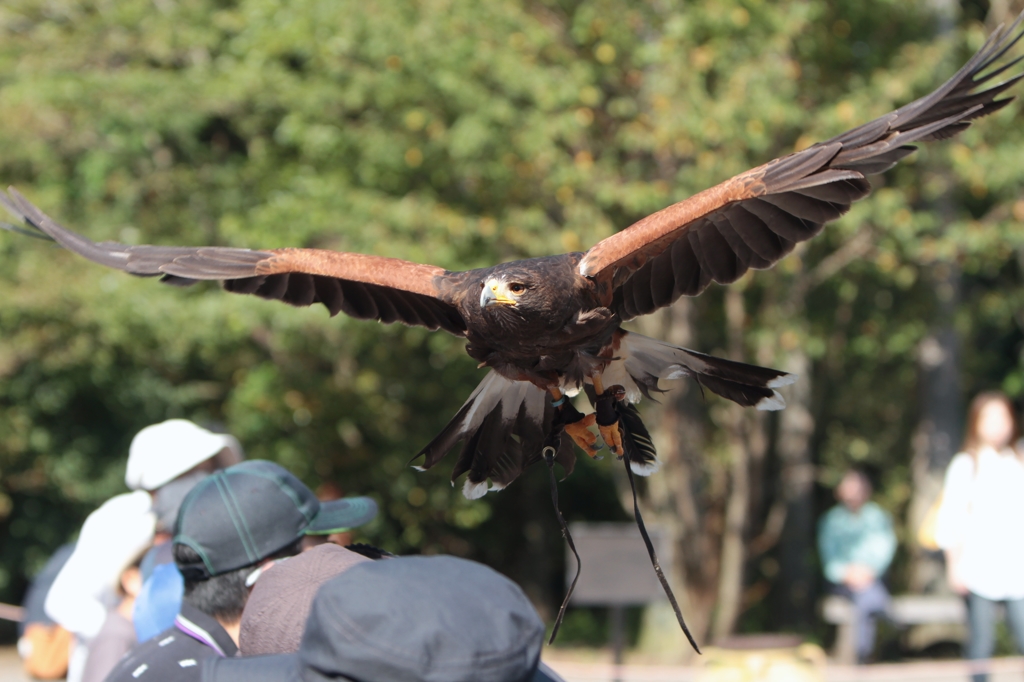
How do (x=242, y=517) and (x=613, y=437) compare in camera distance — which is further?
(x=613, y=437)

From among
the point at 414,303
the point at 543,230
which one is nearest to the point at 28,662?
the point at 414,303

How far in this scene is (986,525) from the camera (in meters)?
4.98

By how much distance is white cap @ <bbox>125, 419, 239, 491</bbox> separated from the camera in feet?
11.5

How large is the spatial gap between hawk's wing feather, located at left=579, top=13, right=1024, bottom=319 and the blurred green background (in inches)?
146

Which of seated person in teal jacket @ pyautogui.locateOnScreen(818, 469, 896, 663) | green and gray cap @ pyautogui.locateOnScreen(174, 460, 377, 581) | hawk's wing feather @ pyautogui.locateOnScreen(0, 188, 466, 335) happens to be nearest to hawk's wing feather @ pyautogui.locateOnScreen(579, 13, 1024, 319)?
hawk's wing feather @ pyautogui.locateOnScreen(0, 188, 466, 335)

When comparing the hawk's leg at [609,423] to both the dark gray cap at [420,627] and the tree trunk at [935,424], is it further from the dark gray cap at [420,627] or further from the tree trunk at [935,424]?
the tree trunk at [935,424]

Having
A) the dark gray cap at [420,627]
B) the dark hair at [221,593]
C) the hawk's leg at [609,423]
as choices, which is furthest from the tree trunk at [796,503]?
the dark gray cap at [420,627]

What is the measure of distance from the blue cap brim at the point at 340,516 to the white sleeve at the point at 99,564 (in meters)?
1.31

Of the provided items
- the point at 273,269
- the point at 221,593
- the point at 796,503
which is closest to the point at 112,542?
the point at 273,269

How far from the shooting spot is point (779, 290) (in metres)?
8.45

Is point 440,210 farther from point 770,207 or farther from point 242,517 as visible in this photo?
point 242,517

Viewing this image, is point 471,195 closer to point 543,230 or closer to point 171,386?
point 543,230

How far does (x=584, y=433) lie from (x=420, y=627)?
2036 mm

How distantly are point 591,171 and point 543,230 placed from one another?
69 centimetres
